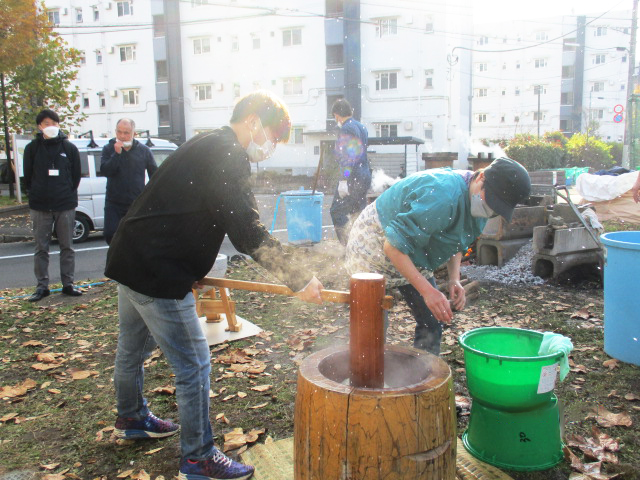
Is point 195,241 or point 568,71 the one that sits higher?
point 568,71

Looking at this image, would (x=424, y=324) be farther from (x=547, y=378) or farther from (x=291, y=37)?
(x=291, y=37)

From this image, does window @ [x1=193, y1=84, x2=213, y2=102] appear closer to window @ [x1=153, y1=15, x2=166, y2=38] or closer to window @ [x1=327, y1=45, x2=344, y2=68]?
window @ [x1=153, y1=15, x2=166, y2=38]

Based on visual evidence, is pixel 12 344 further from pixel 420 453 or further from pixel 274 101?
pixel 420 453

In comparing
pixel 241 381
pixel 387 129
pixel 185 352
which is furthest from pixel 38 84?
pixel 387 129

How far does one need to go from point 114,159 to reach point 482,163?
5864 mm

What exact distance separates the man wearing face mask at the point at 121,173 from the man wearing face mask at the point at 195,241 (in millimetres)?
4344

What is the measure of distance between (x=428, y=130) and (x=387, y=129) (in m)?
2.89

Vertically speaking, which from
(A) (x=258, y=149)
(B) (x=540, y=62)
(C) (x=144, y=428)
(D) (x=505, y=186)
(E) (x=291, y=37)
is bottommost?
(C) (x=144, y=428)

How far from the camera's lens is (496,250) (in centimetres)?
740

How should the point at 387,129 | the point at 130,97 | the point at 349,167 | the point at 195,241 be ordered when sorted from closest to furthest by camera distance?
the point at 195,241
the point at 349,167
the point at 387,129
the point at 130,97

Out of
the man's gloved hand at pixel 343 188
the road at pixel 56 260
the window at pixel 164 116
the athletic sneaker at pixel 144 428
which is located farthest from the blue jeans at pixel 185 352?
the window at pixel 164 116

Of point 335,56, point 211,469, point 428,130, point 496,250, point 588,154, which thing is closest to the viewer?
point 211,469

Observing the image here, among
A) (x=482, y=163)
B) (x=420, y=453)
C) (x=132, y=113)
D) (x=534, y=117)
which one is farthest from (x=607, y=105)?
(x=420, y=453)

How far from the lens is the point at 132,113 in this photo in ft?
128
